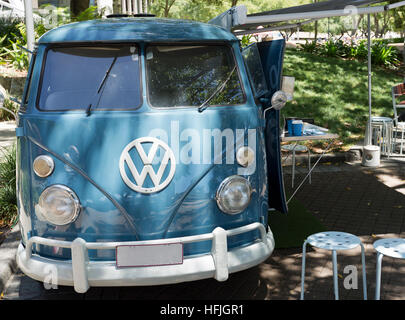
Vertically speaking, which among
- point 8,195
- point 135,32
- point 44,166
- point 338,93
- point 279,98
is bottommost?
point 8,195

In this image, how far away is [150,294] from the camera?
428 cm

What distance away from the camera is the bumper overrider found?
132 inches

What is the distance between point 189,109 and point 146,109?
33 centimetres

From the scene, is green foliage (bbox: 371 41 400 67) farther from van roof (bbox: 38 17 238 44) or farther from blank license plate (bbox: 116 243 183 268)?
blank license plate (bbox: 116 243 183 268)

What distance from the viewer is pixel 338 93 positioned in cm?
1419

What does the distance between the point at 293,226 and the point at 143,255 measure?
9.18 ft

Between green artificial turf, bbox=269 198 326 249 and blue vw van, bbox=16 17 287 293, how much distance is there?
1413 mm

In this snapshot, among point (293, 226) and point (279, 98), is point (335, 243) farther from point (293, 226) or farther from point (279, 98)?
point (293, 226)

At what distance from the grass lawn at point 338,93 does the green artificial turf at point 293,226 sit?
3.65 m

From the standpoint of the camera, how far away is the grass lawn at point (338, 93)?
38.0 feet

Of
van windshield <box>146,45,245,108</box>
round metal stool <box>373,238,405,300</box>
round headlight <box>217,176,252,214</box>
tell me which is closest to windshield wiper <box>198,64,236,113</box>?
van windshield <box>146,45,245,108</box>

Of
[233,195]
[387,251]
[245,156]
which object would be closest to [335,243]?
[387,251]
